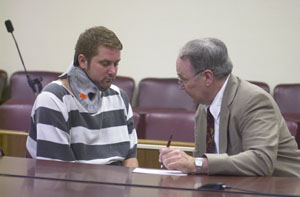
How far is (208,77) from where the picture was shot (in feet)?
7.43

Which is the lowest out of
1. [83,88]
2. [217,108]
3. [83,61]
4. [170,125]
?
[170,125]

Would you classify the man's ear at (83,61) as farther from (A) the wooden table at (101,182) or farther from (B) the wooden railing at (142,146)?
(B) the wooden railing at (142,146)

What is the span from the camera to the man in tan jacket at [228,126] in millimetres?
1953

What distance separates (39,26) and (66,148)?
360 centimetres

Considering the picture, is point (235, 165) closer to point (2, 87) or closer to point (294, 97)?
point (294, 97)

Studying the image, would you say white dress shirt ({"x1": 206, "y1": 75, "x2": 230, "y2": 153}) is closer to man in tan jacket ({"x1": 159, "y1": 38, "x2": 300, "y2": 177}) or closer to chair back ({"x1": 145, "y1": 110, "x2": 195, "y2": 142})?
man in tan jacket ({"x1": 159, "y1": 38, "x2": 300, "y2": 177})

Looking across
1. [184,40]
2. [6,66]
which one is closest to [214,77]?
[184,40]

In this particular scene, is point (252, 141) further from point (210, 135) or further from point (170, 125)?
point (170, 125)

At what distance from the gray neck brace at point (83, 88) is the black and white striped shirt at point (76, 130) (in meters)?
0.03

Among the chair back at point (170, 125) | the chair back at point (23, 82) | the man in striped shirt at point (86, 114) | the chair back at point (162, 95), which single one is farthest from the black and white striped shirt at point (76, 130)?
the chair back at point (23, 82)

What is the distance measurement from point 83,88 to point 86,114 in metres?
0.13

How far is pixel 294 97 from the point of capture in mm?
4656

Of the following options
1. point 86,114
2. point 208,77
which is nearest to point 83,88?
point 86,114

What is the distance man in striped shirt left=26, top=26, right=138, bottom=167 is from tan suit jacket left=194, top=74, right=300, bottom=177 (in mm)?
590
